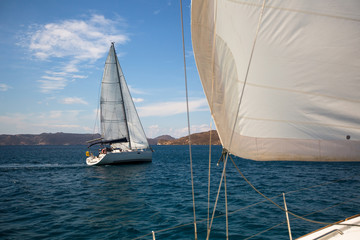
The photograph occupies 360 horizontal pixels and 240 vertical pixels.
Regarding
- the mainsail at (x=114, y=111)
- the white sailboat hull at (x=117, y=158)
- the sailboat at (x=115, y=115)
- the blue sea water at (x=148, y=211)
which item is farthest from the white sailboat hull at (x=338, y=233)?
the mainsail at (x=114, y=111)

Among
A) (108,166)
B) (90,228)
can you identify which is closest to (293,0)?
(90,228)

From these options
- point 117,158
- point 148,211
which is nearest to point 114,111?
point 117,158

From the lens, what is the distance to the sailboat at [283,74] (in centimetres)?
302

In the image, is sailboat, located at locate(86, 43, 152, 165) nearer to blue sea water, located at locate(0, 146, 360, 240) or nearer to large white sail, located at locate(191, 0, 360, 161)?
blue sea water, located at locate(0, 146, 360, 240)

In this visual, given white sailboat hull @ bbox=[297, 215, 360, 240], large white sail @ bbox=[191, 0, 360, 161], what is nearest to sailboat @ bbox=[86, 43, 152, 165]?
white sailboat hull @ bbox=[297, 215, 360, 240]

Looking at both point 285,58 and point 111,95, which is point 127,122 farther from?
point 285,58

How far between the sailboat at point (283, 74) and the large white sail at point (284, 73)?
0.01m

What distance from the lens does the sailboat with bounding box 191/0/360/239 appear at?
9.91ft

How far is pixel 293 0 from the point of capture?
2984mm

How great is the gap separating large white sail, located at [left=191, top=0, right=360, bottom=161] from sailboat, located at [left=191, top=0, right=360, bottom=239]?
0.01m

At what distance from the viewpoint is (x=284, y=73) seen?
123 inches

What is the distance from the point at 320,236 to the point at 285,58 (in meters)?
2.95

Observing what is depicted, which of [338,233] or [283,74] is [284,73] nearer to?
[283,74]

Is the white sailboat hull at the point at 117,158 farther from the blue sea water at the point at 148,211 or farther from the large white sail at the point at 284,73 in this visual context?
the large white sail at the point at 284,73
